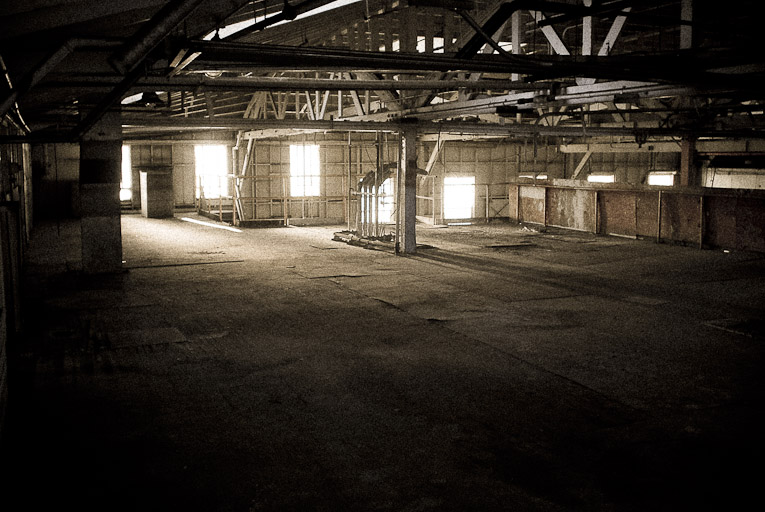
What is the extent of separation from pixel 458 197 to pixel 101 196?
18.0 meters

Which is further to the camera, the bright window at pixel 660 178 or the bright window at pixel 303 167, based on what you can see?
the bright window at pixel 660 178

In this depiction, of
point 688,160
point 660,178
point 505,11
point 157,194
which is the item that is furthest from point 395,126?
point 660,178

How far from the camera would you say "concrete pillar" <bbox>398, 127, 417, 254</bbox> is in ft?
55.2

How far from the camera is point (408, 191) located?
17.1 m

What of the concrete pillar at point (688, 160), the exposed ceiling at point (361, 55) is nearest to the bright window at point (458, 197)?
the concrete pillar at point (688, 160)

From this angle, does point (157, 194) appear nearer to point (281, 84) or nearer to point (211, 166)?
point (211, 166)

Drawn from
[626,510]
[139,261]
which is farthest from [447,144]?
[626,510]

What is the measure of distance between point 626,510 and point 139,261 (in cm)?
1319

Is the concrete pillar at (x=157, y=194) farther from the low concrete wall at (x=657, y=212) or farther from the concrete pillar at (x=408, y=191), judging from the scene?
the low concrete wall at (x=657, y=212)

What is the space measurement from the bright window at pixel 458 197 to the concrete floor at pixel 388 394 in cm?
1563

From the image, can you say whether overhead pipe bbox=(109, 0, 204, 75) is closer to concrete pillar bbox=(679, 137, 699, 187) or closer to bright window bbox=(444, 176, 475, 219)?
concrete pillar bbox=(679, 137, 699, 187)

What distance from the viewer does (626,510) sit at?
433cm

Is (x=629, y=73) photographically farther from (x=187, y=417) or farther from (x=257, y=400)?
(x=187, y=417)

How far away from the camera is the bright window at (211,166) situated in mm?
28844
